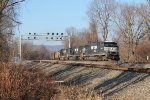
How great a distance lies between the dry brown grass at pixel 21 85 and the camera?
9852 mm

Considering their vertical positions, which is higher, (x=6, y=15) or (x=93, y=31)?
(x=93, y=31)

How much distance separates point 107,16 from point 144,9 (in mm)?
8432

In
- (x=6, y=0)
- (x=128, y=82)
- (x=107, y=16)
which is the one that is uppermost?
(x=107, y=16)

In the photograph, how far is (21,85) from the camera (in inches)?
398

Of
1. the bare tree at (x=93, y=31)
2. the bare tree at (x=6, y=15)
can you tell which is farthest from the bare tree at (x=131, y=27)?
the bare tree at (x=6, y=15)

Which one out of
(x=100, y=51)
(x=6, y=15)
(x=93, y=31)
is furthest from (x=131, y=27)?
(x=6, y=15)

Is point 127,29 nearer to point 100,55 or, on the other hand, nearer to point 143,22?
point 143,22

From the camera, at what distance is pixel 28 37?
9894cm

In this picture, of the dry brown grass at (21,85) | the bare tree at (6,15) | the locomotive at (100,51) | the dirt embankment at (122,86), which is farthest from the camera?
the locomotive at (100,51)

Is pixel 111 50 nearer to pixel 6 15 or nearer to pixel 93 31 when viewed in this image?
pixel 6 15

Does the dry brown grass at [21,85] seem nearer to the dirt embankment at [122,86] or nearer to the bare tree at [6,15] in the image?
the dirt embankment at [122,86]

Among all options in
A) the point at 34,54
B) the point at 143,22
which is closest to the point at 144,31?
the point at 143,22

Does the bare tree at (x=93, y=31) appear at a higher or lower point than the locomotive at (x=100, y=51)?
higher

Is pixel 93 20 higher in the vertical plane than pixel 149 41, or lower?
higher
